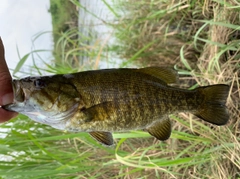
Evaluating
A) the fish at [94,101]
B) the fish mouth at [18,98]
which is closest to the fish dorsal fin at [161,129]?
the fish at [94,101]

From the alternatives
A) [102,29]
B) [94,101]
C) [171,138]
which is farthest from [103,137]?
[102,29]

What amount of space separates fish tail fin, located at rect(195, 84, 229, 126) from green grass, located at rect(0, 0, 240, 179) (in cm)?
26

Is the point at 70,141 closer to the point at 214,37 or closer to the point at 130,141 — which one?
the point at 130,141

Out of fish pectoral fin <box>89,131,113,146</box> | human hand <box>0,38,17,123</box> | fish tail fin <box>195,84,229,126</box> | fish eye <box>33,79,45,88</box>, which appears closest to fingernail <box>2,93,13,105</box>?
human hand <box>0,38,17,123</box>

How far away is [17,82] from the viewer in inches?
25.5

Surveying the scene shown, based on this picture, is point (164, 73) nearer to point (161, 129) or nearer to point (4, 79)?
point (161, 129)

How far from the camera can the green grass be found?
3.40ft

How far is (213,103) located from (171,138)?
0.51 metres

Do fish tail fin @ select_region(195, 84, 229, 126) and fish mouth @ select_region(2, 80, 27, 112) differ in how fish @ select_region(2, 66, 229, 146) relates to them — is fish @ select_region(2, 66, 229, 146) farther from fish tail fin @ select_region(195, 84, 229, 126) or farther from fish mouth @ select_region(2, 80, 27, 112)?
fish tail fin @ select_region(195, 84, 229, 126)

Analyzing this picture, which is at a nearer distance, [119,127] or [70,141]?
[119,127]

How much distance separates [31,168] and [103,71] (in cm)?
66

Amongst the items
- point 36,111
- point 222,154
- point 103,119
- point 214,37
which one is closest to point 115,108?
point 103,119

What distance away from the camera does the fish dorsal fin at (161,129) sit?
75cm

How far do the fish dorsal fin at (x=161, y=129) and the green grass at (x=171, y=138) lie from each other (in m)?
0.19
